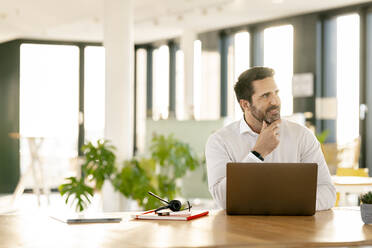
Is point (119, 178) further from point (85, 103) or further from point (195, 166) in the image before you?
point (85, 103)

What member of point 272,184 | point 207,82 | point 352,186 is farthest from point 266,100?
point 207,82

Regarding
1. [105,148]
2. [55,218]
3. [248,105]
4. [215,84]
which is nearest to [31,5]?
[105,148]

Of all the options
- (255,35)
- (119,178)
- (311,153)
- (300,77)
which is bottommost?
(119,178)

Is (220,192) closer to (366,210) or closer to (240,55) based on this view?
(366,210)

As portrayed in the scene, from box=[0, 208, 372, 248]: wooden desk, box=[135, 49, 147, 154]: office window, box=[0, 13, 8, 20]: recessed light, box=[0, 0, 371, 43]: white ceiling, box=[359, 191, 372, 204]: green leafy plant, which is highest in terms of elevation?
box=[0, 0, 371, 43]: white ceiling

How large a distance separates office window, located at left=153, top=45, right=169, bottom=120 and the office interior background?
0.02 m

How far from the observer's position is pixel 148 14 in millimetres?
9867

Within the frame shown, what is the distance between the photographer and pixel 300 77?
9.70 m

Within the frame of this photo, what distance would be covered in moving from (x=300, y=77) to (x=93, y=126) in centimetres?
471

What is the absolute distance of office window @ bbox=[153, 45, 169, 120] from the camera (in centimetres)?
1254

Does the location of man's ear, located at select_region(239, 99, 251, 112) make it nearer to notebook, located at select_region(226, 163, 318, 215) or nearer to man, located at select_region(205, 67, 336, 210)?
man, located at select_region(205, 67, 336, 210)

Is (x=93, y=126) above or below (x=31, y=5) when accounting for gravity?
below

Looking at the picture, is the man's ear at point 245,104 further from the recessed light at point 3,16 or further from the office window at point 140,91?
the office window at point 140,91

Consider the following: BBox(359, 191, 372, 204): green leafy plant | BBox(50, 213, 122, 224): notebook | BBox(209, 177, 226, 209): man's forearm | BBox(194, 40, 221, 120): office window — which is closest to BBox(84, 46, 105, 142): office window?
BBox(194, 40, 221, 120): office window
